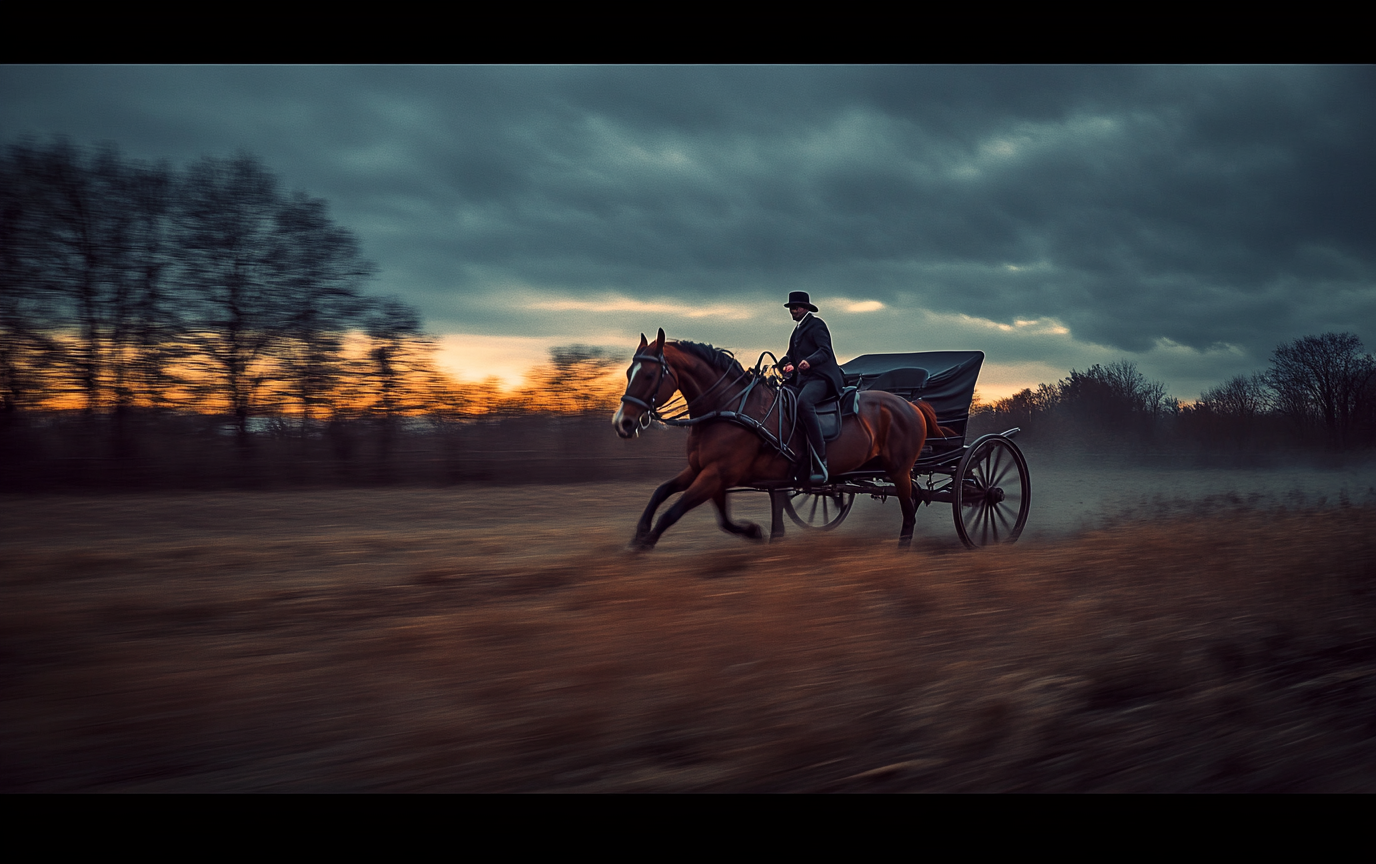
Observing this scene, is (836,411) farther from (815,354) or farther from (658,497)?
(658,497)

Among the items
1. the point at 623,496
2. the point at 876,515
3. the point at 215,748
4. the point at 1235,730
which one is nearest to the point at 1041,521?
the point at 876,515

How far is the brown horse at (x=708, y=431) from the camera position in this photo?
276 inches

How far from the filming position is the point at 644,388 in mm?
7000

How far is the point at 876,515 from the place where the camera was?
11438 millimetres

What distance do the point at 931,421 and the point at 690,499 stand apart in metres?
3.51

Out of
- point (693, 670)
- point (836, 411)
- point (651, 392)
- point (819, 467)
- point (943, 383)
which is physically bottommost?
point (693, 670)

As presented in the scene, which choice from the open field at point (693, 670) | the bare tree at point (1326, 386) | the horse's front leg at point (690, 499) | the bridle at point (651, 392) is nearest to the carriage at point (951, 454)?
the open field at point (693, 670)

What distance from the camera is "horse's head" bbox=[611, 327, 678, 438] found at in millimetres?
6867

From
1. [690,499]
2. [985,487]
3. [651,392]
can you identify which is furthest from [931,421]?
[651,392]

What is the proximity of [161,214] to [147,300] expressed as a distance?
1.21m

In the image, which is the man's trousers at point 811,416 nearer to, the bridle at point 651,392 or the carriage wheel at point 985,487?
the bridle at point 651,392

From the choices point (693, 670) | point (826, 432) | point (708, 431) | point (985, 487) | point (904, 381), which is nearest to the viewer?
point (693, 670)

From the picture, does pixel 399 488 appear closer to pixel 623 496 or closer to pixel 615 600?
pixel 623 496

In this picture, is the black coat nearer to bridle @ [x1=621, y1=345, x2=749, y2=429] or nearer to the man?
the man
